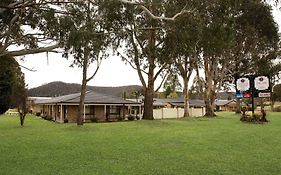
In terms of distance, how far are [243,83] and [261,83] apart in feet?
5.78

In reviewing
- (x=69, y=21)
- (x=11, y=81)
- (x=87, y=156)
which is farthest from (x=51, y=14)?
(x=11, y=81)

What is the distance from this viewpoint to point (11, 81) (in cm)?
4541

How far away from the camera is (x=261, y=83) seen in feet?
125

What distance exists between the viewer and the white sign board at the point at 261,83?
124ft

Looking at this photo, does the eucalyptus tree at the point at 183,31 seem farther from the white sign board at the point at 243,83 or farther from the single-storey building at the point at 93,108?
the single-storey building at the point at 93,108

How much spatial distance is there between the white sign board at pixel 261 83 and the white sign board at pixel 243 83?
79 centimetres

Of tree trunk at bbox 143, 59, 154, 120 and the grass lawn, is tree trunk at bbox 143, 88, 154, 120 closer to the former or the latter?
tree trunk at bbox 143, 59, 154, 120

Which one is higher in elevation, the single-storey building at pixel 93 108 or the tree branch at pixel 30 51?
the tree branch at pixel 30 51

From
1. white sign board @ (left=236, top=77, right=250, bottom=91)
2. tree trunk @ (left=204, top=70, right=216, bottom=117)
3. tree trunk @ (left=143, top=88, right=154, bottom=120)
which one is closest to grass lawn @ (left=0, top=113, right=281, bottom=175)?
tree trunk @ (left=143, top=88, right=154, bottom=120)

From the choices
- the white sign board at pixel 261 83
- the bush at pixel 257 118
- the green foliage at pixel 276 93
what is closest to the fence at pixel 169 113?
the white sign board at pixel 261 83

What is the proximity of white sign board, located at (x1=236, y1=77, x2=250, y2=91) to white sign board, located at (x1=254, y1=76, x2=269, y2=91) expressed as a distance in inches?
31.2

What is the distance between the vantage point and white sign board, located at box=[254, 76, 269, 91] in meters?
37.9

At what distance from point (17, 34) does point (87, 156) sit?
24.1ft

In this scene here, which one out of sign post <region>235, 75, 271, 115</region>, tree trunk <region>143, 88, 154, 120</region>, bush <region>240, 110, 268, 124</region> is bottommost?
bush <region>240, 110, 268, 124</region>
